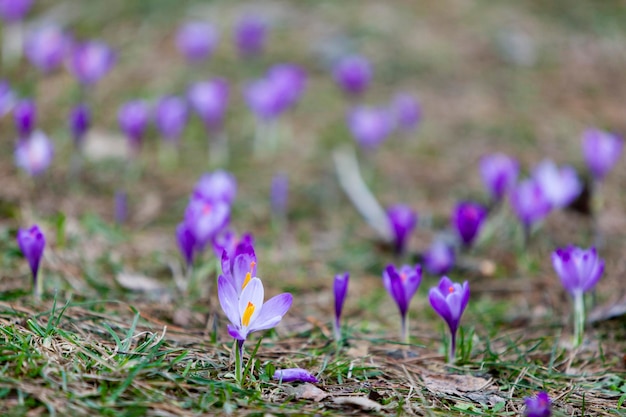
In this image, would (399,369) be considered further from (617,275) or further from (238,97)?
(238,97)

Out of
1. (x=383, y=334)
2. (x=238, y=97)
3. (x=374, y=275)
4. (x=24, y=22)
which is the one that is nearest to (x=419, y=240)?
(x=374, y=275)

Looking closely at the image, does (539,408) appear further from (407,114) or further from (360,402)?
(407,114)

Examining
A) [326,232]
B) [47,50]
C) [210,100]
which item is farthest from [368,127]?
[47,50]

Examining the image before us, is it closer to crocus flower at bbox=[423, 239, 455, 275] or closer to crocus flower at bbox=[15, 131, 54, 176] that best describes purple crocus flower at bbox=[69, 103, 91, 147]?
crocus flower at bbox=[15, 131, 54, 176]

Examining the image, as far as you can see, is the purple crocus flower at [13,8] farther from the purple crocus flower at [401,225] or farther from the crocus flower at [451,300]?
the crocus flower at [451,300]

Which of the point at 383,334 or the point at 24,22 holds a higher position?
the point at 24,22

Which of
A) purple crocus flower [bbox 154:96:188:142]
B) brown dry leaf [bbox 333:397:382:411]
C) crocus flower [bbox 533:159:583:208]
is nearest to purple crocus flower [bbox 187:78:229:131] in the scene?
purple crocus flower [bbox 154:96:188:142]

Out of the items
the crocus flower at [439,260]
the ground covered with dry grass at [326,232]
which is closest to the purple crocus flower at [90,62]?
the ground covered with dry grass at [326,232]
